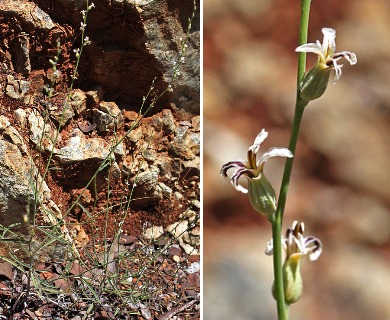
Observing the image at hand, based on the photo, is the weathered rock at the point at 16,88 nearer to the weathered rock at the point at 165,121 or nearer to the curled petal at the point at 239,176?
the weathered rock at the point at 165,121

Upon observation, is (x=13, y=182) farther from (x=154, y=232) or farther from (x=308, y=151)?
(x=308, y=151)

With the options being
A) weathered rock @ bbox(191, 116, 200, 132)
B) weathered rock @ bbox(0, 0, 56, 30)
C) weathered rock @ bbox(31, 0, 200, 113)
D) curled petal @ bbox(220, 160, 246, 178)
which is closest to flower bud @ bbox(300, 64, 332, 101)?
curled petal @ bbox(220, 160, 246, 178)

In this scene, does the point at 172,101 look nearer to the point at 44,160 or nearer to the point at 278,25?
the point at 44,160

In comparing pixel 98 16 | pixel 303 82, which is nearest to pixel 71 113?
pixel 98 16

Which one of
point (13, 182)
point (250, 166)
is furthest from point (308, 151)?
point (13, 182)

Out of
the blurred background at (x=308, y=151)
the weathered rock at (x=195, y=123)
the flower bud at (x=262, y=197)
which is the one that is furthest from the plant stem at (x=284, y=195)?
the weathered rock at (x=195, y=123)

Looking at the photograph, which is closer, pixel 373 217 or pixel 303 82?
pixel 303 82
